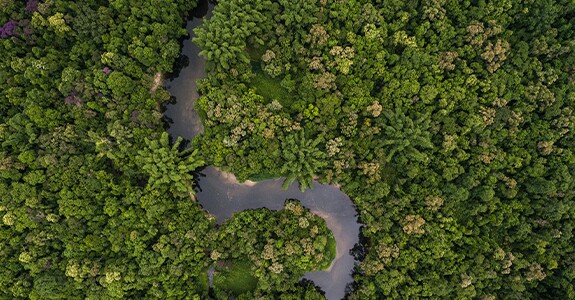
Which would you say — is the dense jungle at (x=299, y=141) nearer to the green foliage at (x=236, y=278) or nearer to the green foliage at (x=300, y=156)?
the green foliage at (x=300, y=156)

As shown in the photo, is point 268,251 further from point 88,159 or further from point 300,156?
point 88,159

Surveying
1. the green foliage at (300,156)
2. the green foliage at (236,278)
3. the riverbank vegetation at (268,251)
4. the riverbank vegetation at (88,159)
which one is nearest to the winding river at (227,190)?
the riverbank vegetation at (268,251)

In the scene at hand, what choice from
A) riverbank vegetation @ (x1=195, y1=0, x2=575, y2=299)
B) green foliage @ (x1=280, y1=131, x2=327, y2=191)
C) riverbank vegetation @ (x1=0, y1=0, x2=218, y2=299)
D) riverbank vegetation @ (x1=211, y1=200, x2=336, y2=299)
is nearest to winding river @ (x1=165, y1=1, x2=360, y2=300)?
riverbank vegetation @ (x1=211, y1=200, x2=336, y2=299)

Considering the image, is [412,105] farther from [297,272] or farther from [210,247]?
[210,247]

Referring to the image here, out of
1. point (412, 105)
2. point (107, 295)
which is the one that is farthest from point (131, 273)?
point (412, 105)

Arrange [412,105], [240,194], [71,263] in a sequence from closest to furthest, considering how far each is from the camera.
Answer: [71,263], [412,105], [240,194]

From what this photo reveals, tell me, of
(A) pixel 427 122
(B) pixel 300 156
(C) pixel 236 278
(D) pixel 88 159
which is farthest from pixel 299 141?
(D) pixel 88 159
